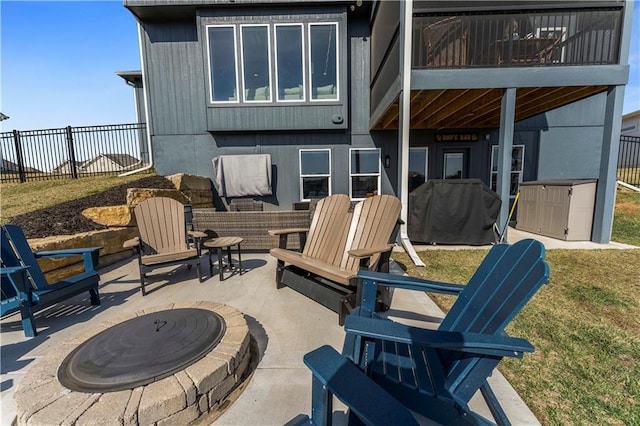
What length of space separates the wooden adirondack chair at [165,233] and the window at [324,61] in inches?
198

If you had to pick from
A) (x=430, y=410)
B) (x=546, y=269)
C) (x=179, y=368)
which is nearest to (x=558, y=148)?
(x=546, y=269)

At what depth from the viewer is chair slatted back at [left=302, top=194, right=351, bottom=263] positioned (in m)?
3.25

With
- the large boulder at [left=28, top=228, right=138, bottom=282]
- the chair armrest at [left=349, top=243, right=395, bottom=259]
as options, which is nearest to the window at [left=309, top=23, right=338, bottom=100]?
the large boulder at [left=28, top=228, right=138, bottom=282]

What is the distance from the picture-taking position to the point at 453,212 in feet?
17.7

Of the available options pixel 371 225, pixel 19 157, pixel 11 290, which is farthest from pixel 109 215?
pixel 19 157

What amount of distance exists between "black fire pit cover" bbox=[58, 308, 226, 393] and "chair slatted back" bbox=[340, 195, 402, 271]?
1.46 m

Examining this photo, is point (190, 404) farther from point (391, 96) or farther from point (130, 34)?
point (130, 34)

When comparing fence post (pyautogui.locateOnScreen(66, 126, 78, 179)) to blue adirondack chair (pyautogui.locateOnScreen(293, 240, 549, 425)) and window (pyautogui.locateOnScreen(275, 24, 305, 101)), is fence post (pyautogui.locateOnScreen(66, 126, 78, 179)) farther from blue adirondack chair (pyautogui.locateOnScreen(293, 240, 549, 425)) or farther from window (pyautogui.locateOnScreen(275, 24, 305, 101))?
blue adirondack chair (pyautogui.locateOnScreen(293, 240, 549, 425))

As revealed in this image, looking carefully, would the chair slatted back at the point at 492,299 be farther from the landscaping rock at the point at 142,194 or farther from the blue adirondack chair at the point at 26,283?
the landscaping rock at the point at 142,194

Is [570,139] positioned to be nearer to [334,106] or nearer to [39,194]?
[334,106]

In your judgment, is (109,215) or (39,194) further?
(39,194)

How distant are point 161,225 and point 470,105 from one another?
6.65 meters

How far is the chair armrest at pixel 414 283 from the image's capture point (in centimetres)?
173

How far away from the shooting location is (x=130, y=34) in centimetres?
781
